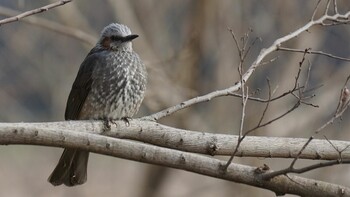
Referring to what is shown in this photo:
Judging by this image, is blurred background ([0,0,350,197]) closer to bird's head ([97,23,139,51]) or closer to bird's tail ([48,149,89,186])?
bird's head ([97,23,139,51])

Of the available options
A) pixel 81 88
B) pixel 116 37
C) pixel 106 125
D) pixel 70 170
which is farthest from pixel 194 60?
pixel 106 125

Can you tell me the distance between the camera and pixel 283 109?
7895 millimetres

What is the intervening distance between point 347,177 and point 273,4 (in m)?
1.93

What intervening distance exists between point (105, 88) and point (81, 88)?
18 cm

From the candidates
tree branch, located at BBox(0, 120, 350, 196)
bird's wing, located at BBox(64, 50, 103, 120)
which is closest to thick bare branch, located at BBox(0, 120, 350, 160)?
tree branch, located at BBox(0, 120, 350, 196)

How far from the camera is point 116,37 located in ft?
16.9

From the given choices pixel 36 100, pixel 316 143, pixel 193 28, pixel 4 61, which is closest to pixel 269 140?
pixel 316 143

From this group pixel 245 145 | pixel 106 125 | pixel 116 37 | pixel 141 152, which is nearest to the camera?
pixel 141 152

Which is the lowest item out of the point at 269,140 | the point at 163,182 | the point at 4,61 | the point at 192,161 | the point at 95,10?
the point at 192,161

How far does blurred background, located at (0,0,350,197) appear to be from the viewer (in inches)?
288

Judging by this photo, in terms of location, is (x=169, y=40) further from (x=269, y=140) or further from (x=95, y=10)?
(x=269, y=140)

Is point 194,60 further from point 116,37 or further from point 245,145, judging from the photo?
point 245,145

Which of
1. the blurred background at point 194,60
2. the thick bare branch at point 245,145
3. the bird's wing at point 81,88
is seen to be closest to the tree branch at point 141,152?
the thick bare branch at point 245,145

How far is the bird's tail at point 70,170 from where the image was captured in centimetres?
461
